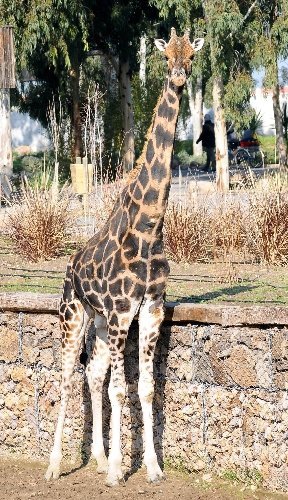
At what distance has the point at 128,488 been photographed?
7.22 metres

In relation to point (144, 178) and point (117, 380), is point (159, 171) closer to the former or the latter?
point (144, 178)

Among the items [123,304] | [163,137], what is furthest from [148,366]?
[163,137]

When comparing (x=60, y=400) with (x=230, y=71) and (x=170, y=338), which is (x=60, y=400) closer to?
(x=170, y=338)

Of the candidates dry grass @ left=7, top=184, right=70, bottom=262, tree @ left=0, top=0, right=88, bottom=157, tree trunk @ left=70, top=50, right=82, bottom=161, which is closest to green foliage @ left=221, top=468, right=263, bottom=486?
dry grass @ left=7, top=184, right=70, bottom=262

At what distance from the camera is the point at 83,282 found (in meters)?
7.35

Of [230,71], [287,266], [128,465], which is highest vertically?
[230,71]

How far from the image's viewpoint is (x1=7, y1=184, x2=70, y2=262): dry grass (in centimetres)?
1222

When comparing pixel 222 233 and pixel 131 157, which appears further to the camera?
pixel 131 157

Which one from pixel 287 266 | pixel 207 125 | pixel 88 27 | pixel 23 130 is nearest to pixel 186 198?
pixel 287 266

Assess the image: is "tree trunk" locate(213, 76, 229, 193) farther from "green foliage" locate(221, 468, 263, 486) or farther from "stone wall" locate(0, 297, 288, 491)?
"green foliage" locate(221, 468, 263, 486)

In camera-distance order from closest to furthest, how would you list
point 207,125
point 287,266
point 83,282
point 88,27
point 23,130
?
point 83,282 < point 287,266 < point 88,27 < point 207,125 < point 23,130

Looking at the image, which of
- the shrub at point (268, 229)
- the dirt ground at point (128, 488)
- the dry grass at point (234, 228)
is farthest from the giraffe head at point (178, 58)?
the shrub at point (268, 229)

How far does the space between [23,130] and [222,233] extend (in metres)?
46.2

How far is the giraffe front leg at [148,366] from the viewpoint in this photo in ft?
23.2
